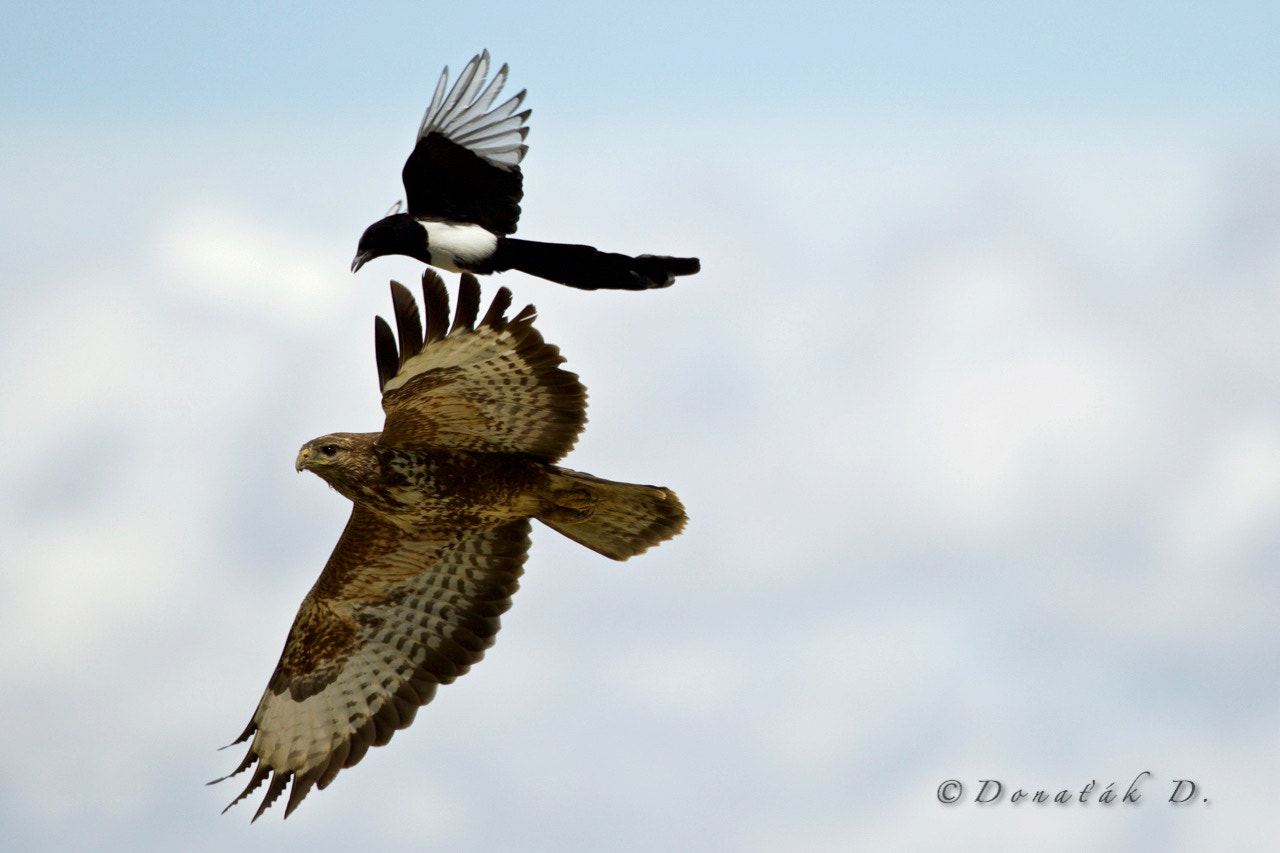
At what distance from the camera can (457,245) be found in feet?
34.7

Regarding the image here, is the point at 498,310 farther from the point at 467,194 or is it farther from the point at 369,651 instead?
the point at 369,651

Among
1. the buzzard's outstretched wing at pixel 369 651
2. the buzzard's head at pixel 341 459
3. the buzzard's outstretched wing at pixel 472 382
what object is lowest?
the buzzard's outstretched wing at pixel 369 651

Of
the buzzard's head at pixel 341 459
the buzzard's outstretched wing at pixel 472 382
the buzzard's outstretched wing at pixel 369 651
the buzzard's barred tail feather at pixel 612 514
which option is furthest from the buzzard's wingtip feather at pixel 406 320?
the buzzard's outstretched wing at pixel 369 651

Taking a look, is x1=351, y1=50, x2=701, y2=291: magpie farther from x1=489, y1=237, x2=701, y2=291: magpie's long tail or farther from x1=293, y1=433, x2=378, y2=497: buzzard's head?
x1=293, y1=433, x2=378, y2=497: buzzard's head

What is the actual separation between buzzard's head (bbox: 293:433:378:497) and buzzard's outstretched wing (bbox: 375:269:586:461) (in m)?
0.14

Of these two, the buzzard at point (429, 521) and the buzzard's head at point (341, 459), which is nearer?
the buzzard at point (429, 521)

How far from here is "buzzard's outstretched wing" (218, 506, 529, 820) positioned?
10.8 metres

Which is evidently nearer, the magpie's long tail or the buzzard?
the buzzard

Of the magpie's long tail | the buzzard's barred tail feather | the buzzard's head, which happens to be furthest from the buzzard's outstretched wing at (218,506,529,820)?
the magpie's long tail

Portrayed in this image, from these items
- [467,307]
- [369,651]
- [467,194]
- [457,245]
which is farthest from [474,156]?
[369,651]

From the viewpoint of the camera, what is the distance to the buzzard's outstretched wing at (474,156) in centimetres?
1065

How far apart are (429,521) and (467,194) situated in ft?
6.38

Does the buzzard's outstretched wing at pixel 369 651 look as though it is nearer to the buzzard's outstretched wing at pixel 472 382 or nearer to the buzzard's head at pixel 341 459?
the buzzard's head at pixel 341 459

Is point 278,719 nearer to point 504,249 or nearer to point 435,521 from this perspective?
point 435,521
